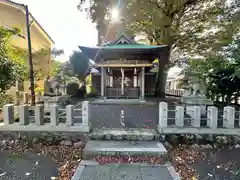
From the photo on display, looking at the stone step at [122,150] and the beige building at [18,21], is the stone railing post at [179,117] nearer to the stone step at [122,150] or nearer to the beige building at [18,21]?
the stone step at [122,150]

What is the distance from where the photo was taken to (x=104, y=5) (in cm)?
1232

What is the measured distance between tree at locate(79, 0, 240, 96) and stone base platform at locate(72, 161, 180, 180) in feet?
34.7

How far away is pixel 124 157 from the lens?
152 inches

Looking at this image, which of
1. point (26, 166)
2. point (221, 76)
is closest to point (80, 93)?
point (221, 76)

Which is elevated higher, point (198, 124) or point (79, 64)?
point (79, 64)

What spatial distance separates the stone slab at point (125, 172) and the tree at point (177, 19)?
34.7 feet

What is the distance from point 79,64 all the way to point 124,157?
57.2 feet

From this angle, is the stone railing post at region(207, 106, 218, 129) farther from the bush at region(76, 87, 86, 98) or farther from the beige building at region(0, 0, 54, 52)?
the bush at region(76, 87, 86, 98)

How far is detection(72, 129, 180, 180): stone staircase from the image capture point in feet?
10.6

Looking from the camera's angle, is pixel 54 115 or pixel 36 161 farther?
pixel 54 115

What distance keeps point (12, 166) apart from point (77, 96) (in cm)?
1158

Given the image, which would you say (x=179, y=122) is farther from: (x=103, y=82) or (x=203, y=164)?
(x=103, y=82)

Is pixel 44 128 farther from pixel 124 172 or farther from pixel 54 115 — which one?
pixel 124 172

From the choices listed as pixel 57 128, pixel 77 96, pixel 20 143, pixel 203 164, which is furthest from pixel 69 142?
pixel 77 96
